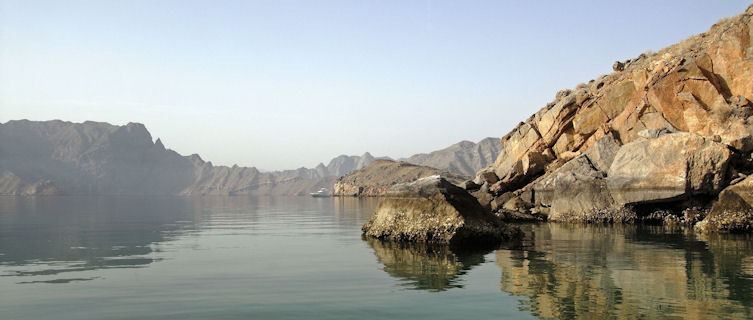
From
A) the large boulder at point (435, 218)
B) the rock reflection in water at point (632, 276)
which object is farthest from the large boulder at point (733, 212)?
the large boulder at point (435, 218)

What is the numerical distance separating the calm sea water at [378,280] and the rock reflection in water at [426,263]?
59 mm

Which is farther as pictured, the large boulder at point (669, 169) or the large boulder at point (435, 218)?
the large boulder at point (669, 169)

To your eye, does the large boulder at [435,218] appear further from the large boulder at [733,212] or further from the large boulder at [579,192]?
the large boulder at [579,192]

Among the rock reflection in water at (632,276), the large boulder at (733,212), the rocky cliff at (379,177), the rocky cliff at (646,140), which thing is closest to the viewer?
the rock reflection in water at (632,276)

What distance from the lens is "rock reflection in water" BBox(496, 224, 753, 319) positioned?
10.4m

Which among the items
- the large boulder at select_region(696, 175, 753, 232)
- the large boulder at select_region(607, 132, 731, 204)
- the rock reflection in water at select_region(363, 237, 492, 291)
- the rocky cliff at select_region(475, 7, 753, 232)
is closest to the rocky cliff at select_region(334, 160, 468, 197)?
the rocky cliff at select_region(475, 7, 753, 232)

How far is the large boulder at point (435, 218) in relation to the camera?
21.4 meters

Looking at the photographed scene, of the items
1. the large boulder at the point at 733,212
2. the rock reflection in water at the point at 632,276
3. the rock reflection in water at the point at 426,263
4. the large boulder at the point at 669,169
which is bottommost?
the rock reflection in water at the point at 632,276

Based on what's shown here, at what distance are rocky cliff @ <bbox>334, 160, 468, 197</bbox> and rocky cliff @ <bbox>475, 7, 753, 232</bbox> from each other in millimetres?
92360

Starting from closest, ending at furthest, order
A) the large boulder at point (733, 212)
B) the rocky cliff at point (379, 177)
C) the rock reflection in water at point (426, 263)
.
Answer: the rock reflection in water at point (426, 263)
the large boulder at point (733, 212)
the rocky cliff at point (379, 177)

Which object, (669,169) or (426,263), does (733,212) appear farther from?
(426,263)

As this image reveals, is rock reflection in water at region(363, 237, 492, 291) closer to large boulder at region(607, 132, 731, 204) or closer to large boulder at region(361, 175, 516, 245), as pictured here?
large boulder at region(361, 175, 516, 245)

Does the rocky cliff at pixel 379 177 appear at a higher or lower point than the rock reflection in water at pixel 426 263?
higher

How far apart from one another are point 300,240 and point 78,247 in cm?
951
